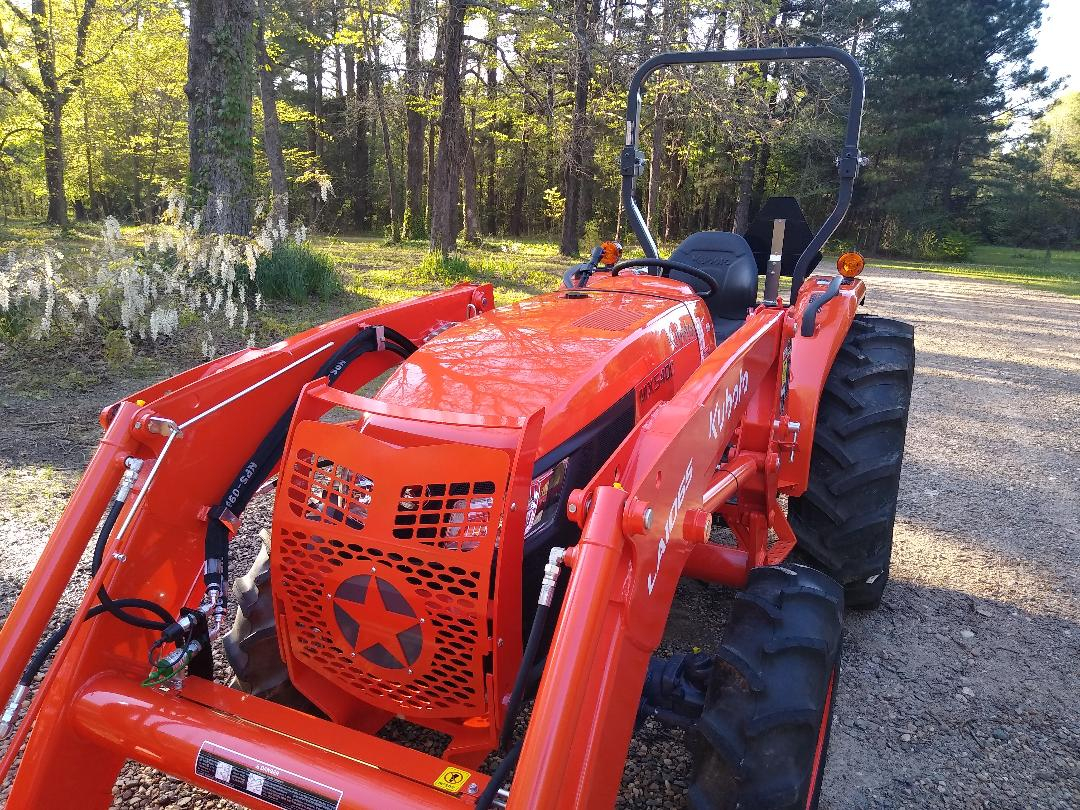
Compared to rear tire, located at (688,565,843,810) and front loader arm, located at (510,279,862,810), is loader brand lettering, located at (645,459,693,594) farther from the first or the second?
rear tire, located at (688,565,843,810)

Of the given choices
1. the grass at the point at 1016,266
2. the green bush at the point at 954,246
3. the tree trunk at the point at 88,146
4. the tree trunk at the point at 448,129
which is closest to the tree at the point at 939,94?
the green bush at the point at 954,246

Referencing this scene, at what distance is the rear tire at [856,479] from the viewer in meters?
3.17

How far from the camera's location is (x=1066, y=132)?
4659 cm

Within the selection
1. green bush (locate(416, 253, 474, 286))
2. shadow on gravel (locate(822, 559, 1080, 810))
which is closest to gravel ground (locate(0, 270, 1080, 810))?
shadow on gravel (locate(822, 559, 1080, 810))

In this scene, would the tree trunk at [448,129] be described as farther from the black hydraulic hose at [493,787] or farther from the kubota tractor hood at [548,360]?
the black hydraulic hose at [493,787]

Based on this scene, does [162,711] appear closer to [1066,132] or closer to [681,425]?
[681,425]

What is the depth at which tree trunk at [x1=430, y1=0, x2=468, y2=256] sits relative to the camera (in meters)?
12.6

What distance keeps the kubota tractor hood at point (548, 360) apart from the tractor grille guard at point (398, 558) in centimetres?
27

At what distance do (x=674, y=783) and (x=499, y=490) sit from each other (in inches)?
51.5

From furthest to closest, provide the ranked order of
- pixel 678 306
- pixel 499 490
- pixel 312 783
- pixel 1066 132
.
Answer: pixel 1066 132 < pixel 678 306 < pixel 499 490 < pixel 312 783

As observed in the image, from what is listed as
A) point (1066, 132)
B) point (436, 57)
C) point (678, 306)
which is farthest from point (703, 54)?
point (1066, 132)

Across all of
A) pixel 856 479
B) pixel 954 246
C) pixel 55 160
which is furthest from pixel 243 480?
pixel 954 246

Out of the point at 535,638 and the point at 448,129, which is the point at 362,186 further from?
the point at 535,638

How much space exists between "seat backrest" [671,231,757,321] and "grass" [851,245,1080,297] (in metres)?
19.6
